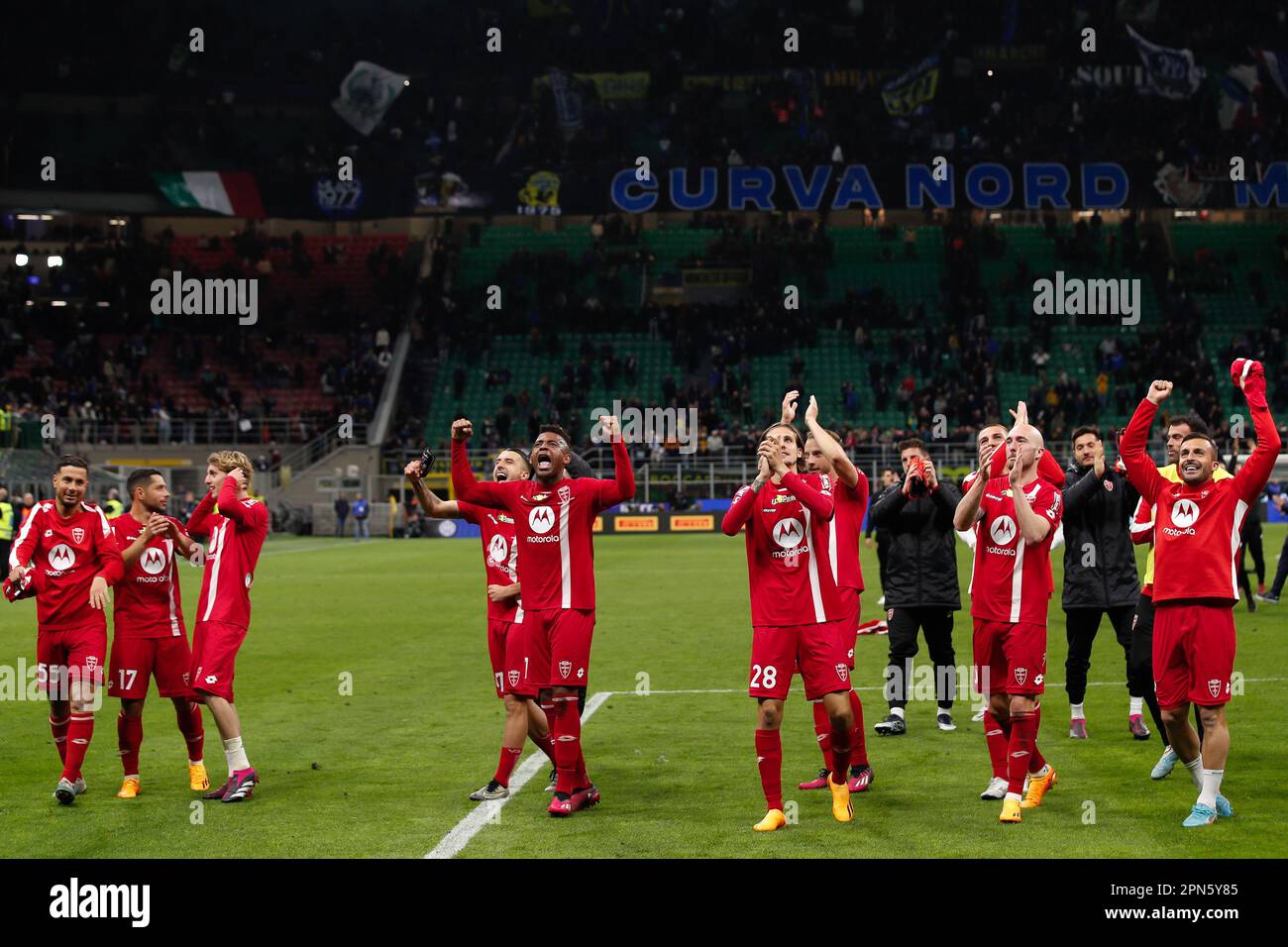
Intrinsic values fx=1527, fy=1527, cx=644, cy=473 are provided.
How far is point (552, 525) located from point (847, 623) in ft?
6.57

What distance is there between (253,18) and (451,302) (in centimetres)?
1750

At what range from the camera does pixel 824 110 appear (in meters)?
64.9

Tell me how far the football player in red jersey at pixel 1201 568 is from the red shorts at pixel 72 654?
23.1ft

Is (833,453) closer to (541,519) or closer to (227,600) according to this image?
(541,519)

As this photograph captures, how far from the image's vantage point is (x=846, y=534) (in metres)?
10.6

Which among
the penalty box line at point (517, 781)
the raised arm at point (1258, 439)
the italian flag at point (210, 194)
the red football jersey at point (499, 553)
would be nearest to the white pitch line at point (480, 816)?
the penalty box line at point (517, 781)

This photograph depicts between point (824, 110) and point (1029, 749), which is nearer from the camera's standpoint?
point (1029, 749)

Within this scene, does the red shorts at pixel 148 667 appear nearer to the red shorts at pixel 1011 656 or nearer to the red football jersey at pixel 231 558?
the red football jersey at pixel 231 558

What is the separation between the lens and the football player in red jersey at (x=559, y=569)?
9758 millimetres

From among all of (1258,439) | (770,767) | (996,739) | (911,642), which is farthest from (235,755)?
(1258,439)

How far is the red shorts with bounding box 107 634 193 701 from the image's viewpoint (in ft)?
34.4

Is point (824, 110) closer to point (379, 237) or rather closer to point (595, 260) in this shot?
point (595, 260)
